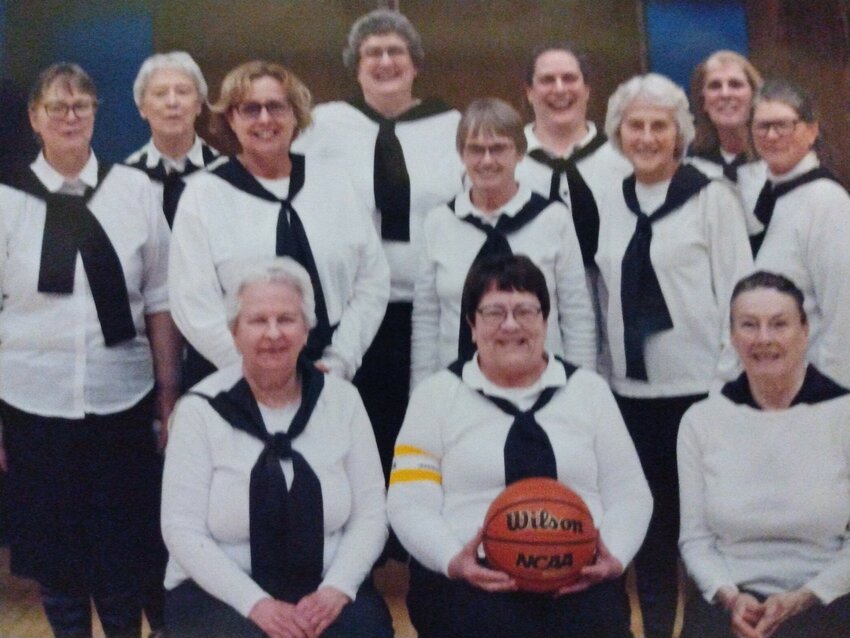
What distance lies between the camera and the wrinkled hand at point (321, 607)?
2.24 metres

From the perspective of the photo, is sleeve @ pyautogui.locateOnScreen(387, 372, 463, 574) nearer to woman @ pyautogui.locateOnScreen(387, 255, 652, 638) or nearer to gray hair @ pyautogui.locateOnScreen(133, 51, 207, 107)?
woman @ pyautogui.locateOnScreen(387, 255, 652, 638)

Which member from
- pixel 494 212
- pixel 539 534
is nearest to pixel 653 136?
pixel 494 212

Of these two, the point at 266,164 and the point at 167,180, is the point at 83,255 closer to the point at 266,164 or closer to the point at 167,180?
the point at 167,180

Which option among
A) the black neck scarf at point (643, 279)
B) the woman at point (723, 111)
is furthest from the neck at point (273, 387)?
the woman at point (723, 111)

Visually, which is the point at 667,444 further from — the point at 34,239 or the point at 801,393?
the point at 34,239

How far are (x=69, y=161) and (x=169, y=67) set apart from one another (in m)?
0.31

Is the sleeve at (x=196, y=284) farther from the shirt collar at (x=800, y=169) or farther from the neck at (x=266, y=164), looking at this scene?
the shirt collar at (x=800, y=169)

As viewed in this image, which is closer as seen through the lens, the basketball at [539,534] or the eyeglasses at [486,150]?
the basketball at [539,534]

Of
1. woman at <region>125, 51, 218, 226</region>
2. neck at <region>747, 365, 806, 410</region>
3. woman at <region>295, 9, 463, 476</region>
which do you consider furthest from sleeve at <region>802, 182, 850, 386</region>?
woman at <region>125, 51, 218, 226</region>

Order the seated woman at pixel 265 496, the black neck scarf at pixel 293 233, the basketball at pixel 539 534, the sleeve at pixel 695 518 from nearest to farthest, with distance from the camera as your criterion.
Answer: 1. the basketball at pixel 539 534
2. the seated woman at pixel 265 496
3. the sleeve at pixel 695 518
4. the black neck scarf at pixel 293 233

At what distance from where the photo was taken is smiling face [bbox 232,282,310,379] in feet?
7.41

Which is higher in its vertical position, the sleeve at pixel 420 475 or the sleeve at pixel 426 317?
the sleeve at pixel 426 317

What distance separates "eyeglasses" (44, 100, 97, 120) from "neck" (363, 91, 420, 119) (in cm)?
62

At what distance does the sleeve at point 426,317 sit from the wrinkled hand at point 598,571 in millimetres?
573
